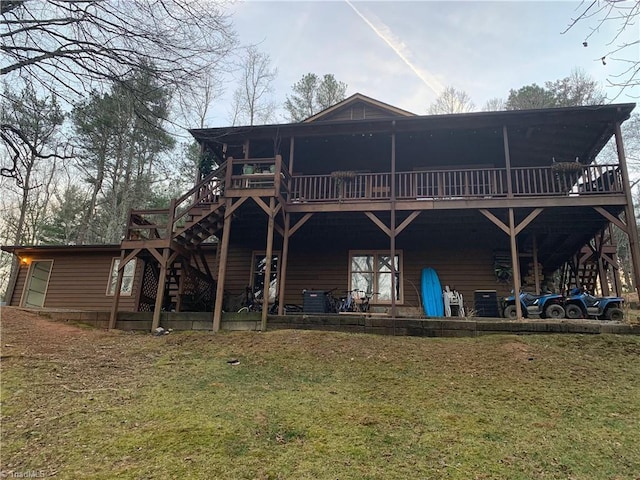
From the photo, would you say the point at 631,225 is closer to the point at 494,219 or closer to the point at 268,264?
the point at 494,219

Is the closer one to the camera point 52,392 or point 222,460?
point 222,460

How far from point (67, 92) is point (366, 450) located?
564 cm

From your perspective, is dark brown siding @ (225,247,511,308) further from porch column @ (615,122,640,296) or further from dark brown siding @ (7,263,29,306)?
dark brown siding @ (7,263,29,306)

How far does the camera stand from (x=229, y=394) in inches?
251

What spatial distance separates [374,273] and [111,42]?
982cm

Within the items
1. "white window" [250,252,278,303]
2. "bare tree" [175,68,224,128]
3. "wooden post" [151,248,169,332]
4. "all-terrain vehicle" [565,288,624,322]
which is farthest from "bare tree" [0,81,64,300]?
"all-terrain vehicle" [565,288,624,322]

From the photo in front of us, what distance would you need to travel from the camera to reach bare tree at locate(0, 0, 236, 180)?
483 centimetres

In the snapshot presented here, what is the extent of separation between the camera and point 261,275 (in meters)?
13.9

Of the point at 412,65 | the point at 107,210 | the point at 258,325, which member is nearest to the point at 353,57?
the point at 412,65

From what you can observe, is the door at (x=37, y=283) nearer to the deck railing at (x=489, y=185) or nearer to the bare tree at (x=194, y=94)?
the deck railing at (x=489, y=185)

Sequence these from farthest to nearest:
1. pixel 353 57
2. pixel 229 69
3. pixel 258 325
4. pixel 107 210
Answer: pixel 107 210
pixel 353 57
pixel 258 325
pixel 229 69

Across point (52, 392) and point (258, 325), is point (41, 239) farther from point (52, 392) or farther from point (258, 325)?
point (52, 392)

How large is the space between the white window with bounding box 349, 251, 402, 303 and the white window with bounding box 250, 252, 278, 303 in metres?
2.45

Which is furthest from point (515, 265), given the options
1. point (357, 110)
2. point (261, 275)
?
point (357, 110)
